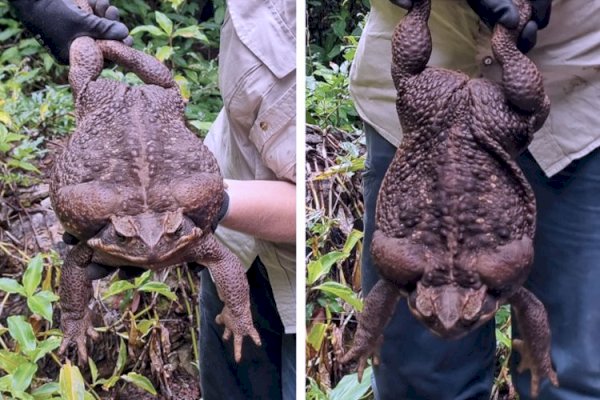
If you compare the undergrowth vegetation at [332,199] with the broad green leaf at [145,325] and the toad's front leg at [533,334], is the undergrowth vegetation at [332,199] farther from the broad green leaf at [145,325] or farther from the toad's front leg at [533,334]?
the broad green leaf at [145,325]

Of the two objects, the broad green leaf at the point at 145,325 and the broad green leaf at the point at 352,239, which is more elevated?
the broad green leaf at the point at 352,239

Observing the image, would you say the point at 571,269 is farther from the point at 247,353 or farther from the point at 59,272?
the point at 59,272

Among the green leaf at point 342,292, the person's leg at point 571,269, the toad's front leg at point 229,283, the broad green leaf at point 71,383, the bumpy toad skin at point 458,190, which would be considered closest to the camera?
the bumpy toad skin at point 458,190

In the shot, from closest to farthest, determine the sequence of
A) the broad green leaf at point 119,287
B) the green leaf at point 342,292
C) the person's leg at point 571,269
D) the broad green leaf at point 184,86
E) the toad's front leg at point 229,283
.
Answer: the toad's front leg at point 229,283, the person's leg at point 571,269, the green leaf at point 342,292, the broad green leaf at point 119,287, the broad green leaf at point 184,86

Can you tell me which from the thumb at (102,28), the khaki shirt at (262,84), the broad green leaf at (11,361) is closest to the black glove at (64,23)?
the thumb at (102,28)

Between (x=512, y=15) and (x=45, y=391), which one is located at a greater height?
(x=512, y=15)

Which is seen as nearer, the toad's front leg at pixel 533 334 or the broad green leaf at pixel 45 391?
the toad's front leg at pixel 533 334

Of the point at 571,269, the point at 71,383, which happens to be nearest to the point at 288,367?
the point at 71,383

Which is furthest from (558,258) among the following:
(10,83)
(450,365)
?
(10,83)

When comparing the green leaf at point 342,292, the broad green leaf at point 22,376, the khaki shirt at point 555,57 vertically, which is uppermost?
the khaki shirt at point 555,57
